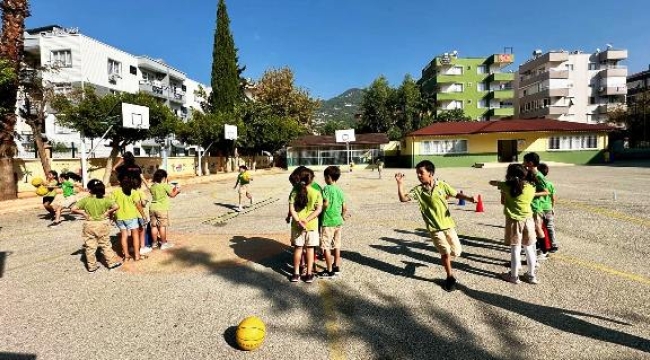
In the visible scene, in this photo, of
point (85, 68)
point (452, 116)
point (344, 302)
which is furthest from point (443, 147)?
point (344, 302)

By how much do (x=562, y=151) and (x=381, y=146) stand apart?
19212 mm

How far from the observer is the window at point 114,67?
33625 mm

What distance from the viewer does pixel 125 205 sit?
19.3 ft

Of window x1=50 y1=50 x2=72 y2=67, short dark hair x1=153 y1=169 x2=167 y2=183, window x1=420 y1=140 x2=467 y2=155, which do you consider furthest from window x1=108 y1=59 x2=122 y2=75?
short dark hair x1=153 y1=169 x2=167 y2=183

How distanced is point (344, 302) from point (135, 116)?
65.7 ft

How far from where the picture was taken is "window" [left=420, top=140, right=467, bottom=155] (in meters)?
37.6

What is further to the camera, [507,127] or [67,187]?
[507,127]

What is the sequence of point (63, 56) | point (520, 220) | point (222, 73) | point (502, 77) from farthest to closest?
point (502, 77)
point (222, 73)
point (63, 56)
point (520, 220)

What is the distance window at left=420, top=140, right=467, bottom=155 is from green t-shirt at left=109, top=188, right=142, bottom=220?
115ft

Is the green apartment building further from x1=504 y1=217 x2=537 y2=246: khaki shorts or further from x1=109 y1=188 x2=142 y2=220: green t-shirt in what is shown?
x1=109 y1=188 x2=142 y2=220: green t-shirt

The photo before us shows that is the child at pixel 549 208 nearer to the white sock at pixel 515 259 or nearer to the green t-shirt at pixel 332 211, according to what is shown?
the white sock at pixel 515 259

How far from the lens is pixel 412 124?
53.6 metres

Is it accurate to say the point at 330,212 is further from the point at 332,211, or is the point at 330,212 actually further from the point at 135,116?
the point at 135,116

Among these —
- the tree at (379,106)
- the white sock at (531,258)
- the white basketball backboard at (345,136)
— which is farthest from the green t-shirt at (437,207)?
the tree at (379,106)
